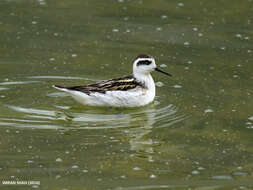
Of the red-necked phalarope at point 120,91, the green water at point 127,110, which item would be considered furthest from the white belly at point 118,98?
the green water at point 127,110

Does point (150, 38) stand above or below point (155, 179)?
above

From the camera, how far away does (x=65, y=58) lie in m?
17.6

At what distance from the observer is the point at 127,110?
14898mm

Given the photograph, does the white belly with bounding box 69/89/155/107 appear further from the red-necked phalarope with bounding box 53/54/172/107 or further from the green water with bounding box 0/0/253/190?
the green water with bounding box 0/0/253/190

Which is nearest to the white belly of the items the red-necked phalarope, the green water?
the red-necked phalarope

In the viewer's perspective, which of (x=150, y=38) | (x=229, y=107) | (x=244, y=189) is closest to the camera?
(x=244, y=189)

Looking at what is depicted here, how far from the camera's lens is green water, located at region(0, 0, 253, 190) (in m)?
11.3

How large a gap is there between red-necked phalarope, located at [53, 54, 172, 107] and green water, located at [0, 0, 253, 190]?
8.6 inches

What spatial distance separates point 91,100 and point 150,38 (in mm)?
5037

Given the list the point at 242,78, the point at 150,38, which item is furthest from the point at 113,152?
the point at 150,38

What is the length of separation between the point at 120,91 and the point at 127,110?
46cm

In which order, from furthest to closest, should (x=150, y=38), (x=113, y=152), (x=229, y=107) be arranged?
(x=150, y=38)
(x=229, y=107)
(x=113, y=152)

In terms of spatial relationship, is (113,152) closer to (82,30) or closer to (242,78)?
(242,78)

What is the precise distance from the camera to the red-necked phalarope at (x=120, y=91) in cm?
1466
